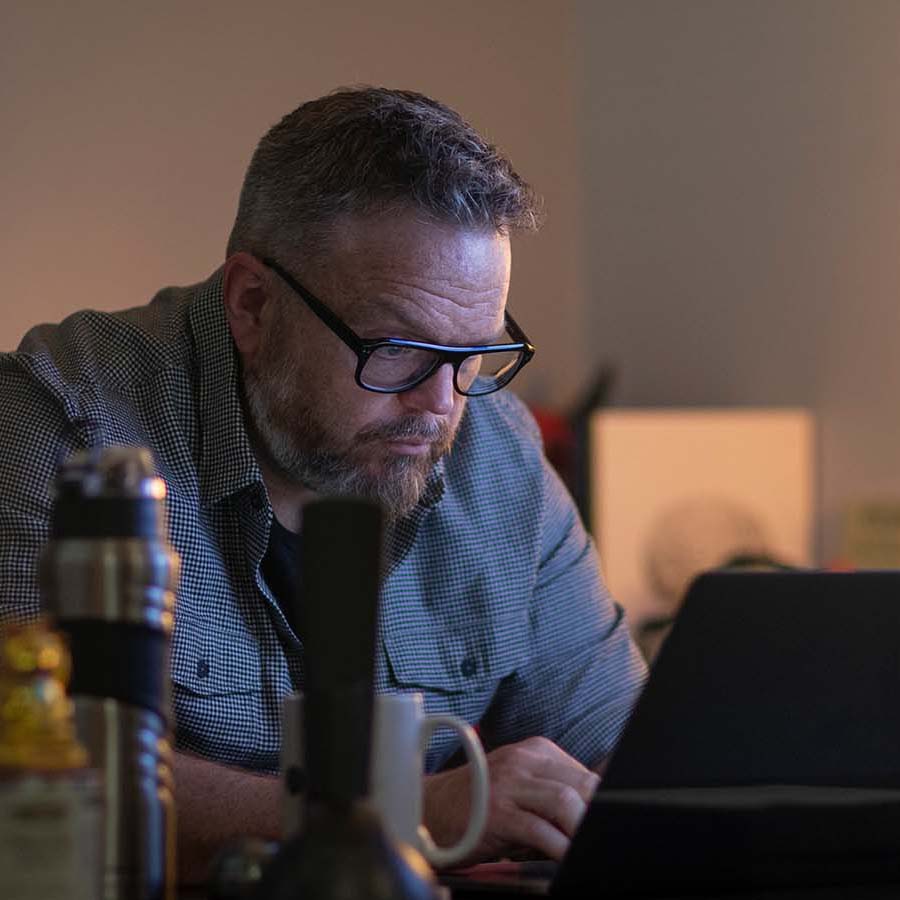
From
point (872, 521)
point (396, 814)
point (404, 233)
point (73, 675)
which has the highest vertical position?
point (404, 233)

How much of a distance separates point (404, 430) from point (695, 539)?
190 centimetres

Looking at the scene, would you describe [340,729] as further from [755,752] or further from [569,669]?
[569,669]

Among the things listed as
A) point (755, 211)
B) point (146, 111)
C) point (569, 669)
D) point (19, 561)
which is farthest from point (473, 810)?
point (755, 211)

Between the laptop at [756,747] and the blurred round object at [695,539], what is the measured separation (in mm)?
2403

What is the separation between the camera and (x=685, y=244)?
3781 millimetres

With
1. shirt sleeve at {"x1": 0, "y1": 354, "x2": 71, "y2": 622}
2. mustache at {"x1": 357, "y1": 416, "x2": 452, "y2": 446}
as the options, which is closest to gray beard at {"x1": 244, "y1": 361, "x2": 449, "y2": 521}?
mustache at {"x1": 357, "y1": 416, "x2": 452, "y2": 446}

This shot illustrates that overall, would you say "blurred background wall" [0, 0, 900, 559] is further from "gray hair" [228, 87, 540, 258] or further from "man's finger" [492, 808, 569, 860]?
"man's finger" [492, 808, 569, 860]

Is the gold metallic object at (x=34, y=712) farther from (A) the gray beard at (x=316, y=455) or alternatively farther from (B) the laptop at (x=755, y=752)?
(A) the gray beard at (x=316, y=455)

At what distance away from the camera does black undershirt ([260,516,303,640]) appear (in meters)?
1.53

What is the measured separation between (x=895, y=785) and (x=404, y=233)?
0.77 metres

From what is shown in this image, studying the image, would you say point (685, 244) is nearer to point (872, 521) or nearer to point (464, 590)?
point (872, 521)

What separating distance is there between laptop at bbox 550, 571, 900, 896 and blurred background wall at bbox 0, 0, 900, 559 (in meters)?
2.17

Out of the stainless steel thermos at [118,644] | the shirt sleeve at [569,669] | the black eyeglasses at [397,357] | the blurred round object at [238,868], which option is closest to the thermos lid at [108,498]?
the stainless steel thermos at [118,644]

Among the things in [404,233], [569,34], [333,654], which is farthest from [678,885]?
[569,34]
